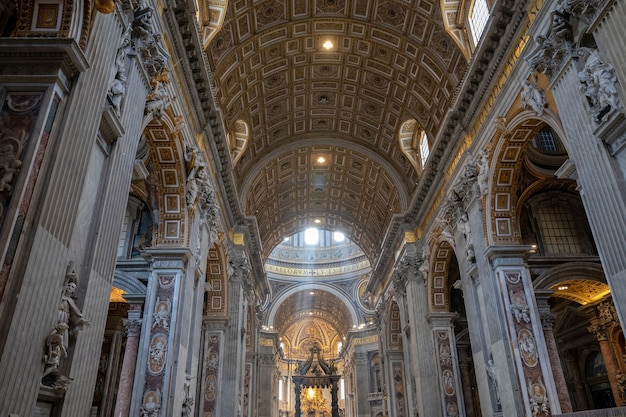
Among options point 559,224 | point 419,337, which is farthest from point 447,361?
point 559,224

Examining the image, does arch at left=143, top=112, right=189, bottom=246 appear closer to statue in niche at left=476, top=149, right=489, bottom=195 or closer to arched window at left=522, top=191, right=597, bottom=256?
statue in niche at left=476, top=149, right=489, bottom=195

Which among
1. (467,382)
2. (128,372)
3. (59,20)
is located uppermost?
(59,20)

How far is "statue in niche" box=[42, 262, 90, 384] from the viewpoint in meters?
4.77

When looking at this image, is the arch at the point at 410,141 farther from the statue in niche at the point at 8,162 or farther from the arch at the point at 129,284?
the statue in niche at the point at 8,162

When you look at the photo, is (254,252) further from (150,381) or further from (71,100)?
(71,100)

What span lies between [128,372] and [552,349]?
37.3 feet

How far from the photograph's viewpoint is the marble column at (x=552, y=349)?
11.6 metres

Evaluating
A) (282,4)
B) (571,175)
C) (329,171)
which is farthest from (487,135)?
(329,171)

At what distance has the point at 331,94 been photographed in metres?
19.3

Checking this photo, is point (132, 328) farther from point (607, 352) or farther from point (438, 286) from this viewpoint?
point (607, 352)

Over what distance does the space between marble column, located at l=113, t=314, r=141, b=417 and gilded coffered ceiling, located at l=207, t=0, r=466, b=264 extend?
7.21 meters

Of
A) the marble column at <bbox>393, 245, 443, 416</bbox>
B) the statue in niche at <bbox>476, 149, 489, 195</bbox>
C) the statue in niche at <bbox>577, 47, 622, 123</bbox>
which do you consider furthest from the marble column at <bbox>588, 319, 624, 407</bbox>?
→ the statue in niche at <bbox>577, 47, 622, 123</bbox>

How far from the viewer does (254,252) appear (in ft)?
73.0

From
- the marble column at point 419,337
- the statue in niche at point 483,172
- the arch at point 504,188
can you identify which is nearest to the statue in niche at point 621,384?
the marble column at point 419,337
